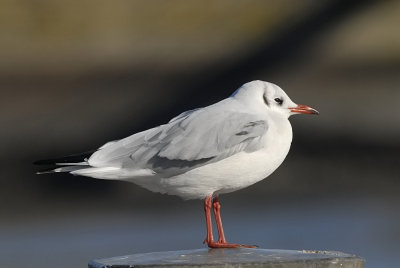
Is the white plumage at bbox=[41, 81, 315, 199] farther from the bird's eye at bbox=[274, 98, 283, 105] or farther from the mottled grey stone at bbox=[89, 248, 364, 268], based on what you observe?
the mottled grey stone at bbox=[89, 248, 364, 268]

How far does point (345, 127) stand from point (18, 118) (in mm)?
4312

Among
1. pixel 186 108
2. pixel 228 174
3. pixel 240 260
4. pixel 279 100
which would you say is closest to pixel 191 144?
pixel 228 174

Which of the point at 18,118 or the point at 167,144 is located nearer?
the point at 167,144

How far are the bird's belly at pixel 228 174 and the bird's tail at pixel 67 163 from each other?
0.40m

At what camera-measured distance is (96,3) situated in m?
20.7

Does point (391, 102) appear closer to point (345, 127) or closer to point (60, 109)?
point (345, 127)

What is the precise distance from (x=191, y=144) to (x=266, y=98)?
485 mm

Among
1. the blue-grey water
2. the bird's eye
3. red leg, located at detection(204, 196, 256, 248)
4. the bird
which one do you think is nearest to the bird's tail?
the bird

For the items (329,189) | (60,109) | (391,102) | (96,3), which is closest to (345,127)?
(391,102)

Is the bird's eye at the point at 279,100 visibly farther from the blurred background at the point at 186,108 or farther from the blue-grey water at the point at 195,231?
the blurred background at the point at 186,108

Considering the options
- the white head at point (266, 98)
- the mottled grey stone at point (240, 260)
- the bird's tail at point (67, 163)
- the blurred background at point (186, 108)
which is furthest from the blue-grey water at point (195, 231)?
the mottled grey stone at point (240, 260)

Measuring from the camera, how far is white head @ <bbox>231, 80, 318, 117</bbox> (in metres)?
5.90

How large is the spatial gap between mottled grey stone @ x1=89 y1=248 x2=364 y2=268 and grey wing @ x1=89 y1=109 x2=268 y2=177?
0.74 meters

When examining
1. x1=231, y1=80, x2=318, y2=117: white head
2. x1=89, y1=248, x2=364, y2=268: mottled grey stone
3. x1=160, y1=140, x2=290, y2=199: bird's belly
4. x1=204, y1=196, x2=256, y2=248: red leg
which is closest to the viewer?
x1=89, y1=248, x2=364, y2=268: mottled grey stone
